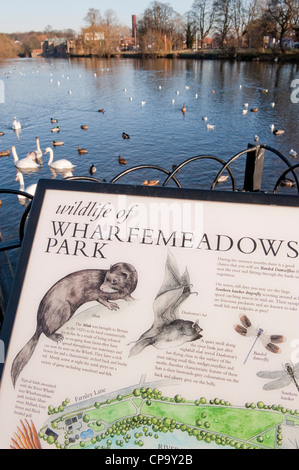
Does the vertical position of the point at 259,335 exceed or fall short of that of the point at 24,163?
it exceeds it

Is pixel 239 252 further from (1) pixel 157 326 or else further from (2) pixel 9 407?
(2) pixel 9 407

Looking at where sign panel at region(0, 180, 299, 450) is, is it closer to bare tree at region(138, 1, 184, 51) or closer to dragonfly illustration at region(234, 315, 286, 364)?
dragonfly illustration at region(234, 315, 286, 364)

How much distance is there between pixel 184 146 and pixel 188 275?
18.5 m

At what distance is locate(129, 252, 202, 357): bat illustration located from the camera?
1.61 meters

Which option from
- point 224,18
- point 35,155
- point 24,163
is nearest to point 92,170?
point 24,163

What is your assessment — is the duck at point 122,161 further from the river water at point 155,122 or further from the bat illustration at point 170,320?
the bat illustration at point 170,320

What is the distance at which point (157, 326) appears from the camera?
5.41 ft

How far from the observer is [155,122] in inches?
973

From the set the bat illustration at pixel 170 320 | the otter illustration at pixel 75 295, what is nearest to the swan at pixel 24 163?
the otter illustration at pixel 75 295

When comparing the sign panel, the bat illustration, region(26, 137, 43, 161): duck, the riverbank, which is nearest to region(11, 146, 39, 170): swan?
region(26, 137, 43, 161): duck

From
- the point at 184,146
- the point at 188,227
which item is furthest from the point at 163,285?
the point at 184,146

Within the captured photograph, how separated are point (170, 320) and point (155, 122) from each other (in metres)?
24.6

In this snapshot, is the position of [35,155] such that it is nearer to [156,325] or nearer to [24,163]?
[24,163]

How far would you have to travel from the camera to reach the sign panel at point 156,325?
151 cm
